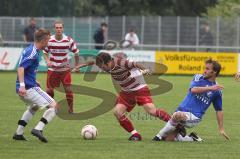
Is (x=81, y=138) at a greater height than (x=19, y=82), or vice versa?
(x=19, y=82)

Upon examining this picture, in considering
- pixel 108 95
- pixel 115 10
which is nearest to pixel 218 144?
pixel 108 95

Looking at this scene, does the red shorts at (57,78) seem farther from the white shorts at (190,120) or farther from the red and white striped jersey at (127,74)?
the white shorts at (190,120)

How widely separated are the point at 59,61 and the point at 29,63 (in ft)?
18.4

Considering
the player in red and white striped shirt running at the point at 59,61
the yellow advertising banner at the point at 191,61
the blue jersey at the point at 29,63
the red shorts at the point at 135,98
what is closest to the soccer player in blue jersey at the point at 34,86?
the blue jersey at the point at 29,63

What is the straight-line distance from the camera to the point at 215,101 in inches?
525

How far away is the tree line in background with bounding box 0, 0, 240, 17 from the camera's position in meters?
47.9

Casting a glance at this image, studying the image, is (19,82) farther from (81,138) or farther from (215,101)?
(215,101)

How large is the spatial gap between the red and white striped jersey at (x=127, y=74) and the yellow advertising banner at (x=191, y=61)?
58.3 ft

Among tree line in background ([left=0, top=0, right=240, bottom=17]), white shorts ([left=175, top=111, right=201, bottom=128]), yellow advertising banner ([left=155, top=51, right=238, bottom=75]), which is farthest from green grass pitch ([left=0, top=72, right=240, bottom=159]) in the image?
tree line in background ([left=0, top=0, right=240, bottom=17])

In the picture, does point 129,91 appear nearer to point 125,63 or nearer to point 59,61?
point 125,63

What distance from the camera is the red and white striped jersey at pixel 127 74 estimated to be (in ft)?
44.5

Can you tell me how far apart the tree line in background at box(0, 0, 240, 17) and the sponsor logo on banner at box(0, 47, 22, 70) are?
52.8 feet

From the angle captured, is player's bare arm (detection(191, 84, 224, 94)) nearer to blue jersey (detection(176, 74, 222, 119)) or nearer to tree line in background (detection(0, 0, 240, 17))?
blue jersey (detection(176, 74, 222, 119))

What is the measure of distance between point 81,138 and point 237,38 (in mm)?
24654
